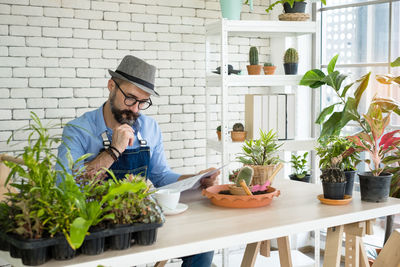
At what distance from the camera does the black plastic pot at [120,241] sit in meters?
1.65

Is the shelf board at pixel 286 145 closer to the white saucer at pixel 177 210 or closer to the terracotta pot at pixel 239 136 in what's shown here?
the terracotta pot at pixel 239 136

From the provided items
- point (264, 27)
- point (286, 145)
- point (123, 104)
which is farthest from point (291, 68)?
point (123, 104)

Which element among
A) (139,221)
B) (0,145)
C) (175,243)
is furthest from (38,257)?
(0,145)

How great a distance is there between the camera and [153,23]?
4117 mm

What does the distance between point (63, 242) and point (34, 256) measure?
3.7 inches

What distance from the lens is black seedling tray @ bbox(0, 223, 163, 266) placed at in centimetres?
150

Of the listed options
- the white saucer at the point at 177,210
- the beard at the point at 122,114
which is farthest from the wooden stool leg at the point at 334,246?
the beard at the point at 122,114

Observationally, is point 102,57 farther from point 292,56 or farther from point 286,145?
point 286,145

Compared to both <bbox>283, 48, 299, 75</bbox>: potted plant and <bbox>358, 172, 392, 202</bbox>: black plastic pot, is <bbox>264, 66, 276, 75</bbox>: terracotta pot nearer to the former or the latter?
<bbox>283, 48, 299, 75</bbox>: potted plant

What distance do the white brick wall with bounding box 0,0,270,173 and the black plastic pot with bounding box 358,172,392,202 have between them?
84.8 inches

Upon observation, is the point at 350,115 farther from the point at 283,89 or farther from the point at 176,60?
the point at 176,60

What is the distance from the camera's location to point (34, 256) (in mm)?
1514

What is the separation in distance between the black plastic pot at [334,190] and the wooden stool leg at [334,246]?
16 centimetres

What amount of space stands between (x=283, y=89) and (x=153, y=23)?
1353mm
